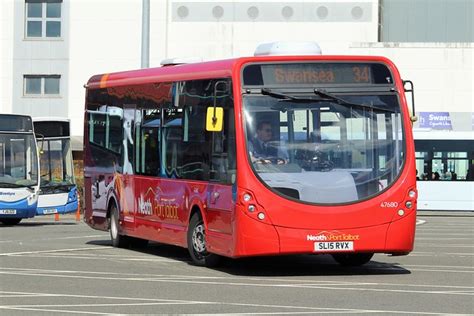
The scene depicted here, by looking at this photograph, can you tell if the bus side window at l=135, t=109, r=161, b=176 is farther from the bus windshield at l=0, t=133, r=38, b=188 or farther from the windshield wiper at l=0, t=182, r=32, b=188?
the bus windshield at l=0, t=133, r=38, b=188

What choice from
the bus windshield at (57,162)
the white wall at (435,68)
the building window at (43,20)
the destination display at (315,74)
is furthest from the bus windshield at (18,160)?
the building window at (43,20)

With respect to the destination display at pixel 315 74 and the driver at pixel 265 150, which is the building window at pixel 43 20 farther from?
the driver at pixel 265 150

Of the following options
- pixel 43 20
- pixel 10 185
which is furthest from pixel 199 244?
pixel 43 20

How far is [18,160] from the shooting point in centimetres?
3172

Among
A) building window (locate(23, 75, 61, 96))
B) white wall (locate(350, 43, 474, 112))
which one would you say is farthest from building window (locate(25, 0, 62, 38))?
white wall (locate(350, 43, 474, 112))

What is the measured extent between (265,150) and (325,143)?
802 millimetres

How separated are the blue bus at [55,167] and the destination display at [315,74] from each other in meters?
18.0

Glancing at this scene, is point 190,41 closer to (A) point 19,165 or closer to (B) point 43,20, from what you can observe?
(B) point 43,20

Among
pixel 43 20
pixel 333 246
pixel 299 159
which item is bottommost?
pixel 333 246

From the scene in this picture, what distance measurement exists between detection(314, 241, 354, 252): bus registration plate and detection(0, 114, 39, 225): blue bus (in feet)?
54.1

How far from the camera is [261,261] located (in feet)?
61.3

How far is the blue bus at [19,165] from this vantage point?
31.2 m

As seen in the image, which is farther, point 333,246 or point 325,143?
point 325,143

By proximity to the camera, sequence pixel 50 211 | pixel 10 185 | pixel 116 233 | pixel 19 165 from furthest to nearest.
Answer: pixel 50 211
pixel 19 165
pixel 10 185
pixel 116 233
